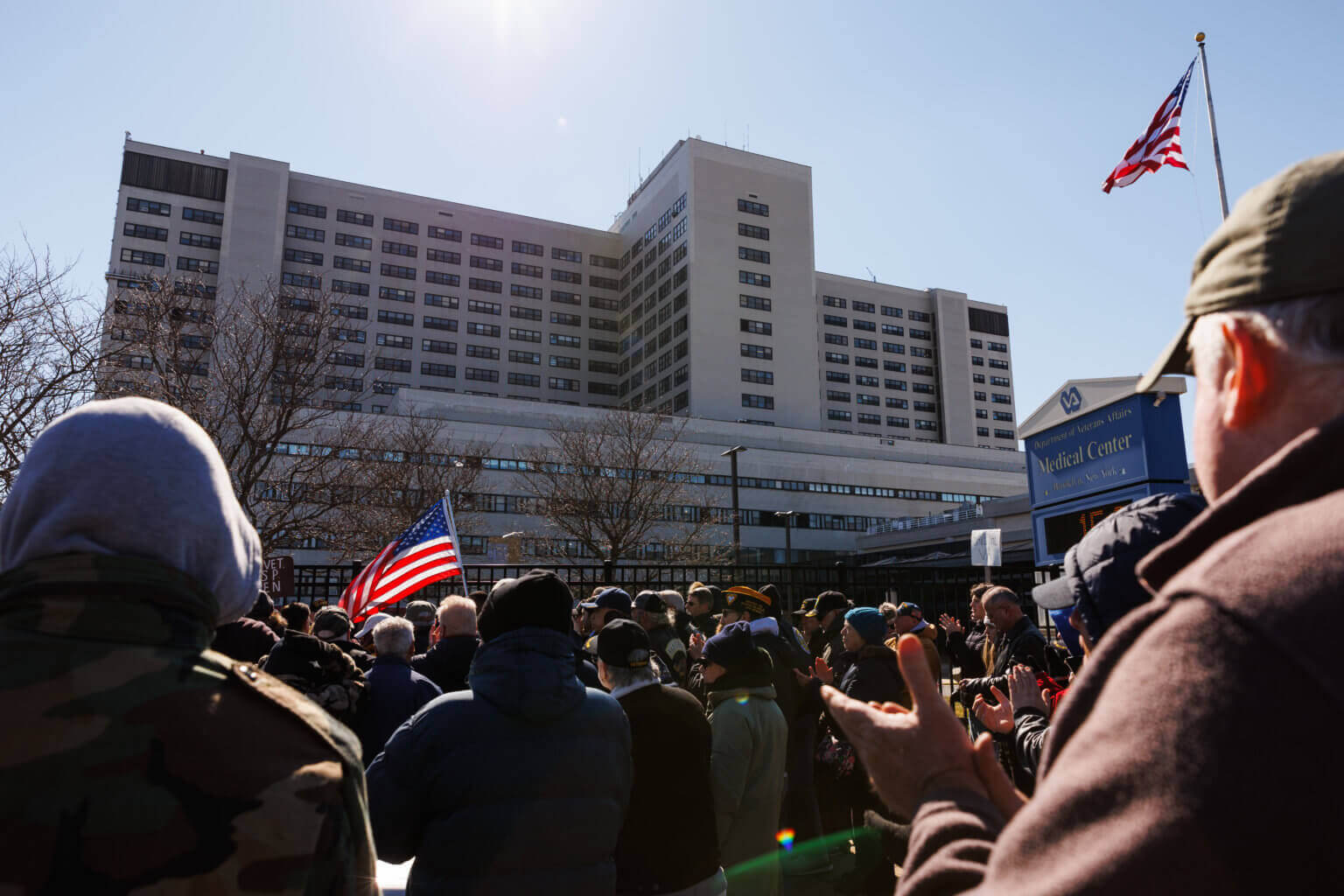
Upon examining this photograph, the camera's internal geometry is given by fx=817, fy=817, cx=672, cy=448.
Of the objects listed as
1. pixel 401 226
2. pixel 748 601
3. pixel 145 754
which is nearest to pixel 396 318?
pixel 401 226

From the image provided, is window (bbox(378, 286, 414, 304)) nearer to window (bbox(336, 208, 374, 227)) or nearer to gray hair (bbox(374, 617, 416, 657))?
window (bbox(336, 208, 374, 227))

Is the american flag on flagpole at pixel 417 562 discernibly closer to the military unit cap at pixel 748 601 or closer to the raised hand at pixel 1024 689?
the military unit cap at pixel 748 601

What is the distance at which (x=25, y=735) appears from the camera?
1348 millimetres

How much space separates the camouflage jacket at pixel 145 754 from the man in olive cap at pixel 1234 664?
1.10 metres

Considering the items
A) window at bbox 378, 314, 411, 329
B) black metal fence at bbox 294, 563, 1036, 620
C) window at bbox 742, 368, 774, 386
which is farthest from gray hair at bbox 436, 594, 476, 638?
window at bbox 378, 314, 411, 329

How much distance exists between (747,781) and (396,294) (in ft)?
287

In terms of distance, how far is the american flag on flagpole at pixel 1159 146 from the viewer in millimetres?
15430

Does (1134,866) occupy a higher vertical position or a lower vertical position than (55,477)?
lower

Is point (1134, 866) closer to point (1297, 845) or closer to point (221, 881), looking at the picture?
point (1297, 845)

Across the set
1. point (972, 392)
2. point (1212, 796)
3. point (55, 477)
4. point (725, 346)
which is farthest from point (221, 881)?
point (972, 392)

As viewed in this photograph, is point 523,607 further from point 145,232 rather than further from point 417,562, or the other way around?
point 145,232

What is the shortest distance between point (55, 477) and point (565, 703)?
1894mm

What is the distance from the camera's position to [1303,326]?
1.17 m

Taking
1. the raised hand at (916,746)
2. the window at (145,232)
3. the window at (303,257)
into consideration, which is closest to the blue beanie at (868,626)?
the raised hand at (916,746)
